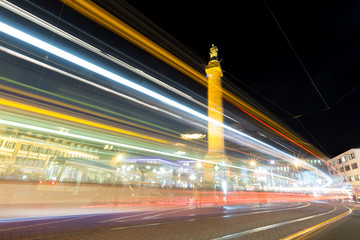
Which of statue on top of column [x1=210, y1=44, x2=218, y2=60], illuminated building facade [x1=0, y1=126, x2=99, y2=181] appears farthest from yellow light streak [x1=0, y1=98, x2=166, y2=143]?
statue on top of column [x1=210, y1=44, x2=218, y2=60]

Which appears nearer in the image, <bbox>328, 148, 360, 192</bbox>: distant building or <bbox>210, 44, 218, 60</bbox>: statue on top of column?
<bbox>210, 44, 218, 60</bbox>: statue on top of column

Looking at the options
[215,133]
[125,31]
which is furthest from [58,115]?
[215,133]

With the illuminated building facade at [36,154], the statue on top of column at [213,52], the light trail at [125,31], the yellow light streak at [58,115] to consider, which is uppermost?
the statue on top of column at [213,52]

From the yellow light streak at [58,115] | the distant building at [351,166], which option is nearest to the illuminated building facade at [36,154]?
the yellow light streak at [58,115]

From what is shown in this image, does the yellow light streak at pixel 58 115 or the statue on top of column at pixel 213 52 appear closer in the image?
the yellow light streak at pixel 58 115

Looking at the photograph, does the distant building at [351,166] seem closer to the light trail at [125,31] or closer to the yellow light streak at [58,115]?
the light trail at [125,31]

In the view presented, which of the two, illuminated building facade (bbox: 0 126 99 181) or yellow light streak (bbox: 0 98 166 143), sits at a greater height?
yellow light streak (bbox: 0 98 166 143)

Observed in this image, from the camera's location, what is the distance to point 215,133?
91.7ft

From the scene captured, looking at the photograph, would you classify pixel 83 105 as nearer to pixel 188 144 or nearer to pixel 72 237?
pixel 72 237

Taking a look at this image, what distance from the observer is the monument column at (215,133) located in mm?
22219

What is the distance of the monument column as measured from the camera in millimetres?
22219

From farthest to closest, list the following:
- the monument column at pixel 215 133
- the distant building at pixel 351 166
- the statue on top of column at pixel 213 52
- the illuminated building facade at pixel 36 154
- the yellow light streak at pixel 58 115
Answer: the distant building at pixel 351 166 < the statue on top of column at pixel 213 52 < the monument column at pixel 215 133 < the illuminated building facade at pixel 36 154 < the yellow light streak at pixel 58 115

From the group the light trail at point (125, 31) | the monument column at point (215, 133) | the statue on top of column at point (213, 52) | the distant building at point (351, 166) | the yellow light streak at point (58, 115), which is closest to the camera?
the yellow light streak at point (58, 115)

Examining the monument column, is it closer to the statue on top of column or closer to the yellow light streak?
the statue on top of column
